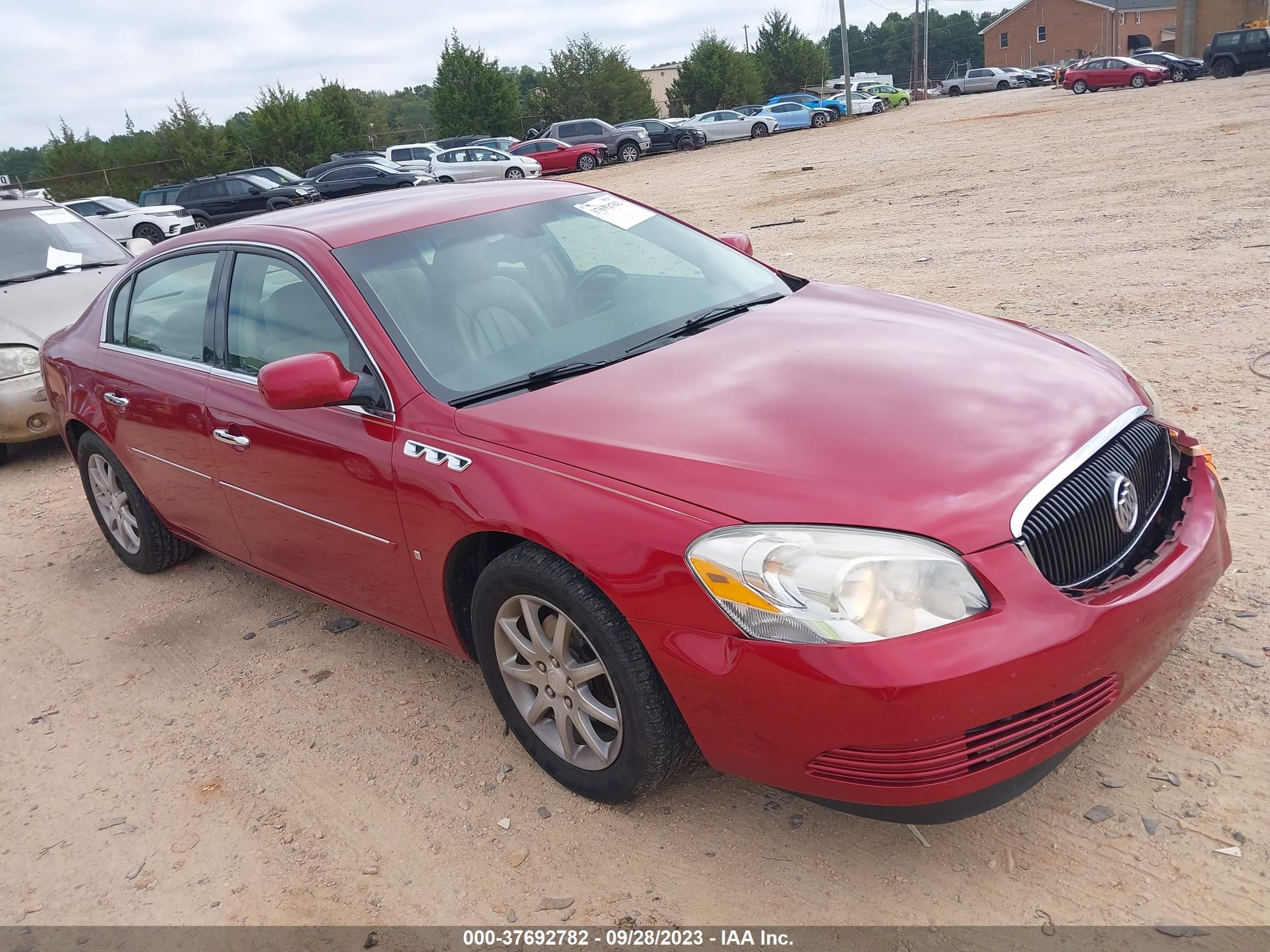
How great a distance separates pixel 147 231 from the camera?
75.9ft

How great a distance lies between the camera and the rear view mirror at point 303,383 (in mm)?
2939

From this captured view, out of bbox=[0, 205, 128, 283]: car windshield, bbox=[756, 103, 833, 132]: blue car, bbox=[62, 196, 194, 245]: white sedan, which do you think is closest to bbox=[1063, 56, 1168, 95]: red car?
bbox=[756, 103, 833, 132]: blue car

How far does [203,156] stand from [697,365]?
4483cm

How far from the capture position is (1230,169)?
12.5 meters

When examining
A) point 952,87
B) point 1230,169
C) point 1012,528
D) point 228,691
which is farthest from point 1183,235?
point 952,87

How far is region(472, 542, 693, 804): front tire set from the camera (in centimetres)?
252

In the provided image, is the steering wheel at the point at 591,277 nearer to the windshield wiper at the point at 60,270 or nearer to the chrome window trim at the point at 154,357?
the chrome window trim at the point at 154,357

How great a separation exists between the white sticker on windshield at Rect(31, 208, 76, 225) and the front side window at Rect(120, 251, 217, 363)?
15.5ft

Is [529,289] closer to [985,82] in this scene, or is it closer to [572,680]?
[572,680]

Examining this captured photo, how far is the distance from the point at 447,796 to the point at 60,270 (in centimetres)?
688

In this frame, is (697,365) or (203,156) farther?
(203,156)

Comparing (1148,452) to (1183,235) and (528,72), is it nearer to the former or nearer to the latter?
(1183,235)

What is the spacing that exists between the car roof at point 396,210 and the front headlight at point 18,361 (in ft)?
11.6


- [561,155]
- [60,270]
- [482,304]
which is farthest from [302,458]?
[561,155]
